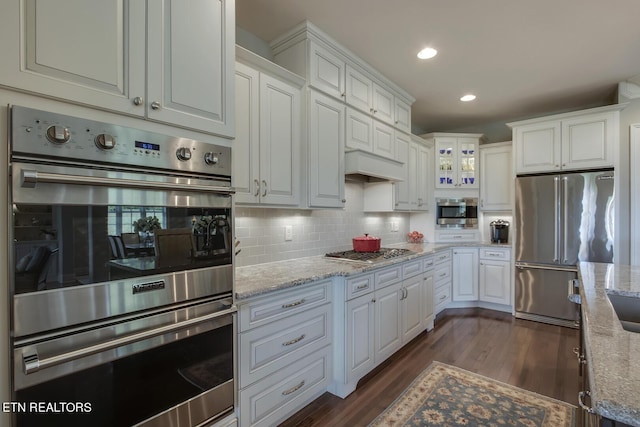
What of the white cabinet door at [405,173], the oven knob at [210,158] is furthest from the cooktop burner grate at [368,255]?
the oven knob at [210,158]

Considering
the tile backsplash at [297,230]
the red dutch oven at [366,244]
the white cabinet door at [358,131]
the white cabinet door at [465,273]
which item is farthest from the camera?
the white cabinet door at [465,273]

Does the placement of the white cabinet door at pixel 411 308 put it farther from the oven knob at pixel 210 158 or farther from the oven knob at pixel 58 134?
the oven knob at pixel 58 134

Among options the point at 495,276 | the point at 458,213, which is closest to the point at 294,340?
the point at 495,276

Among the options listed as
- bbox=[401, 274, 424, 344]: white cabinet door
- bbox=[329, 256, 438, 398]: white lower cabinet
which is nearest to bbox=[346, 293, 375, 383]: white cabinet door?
bbox=[329, 256, 438, 398]: white lower cabinet

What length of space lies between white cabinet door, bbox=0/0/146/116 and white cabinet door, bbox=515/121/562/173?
4.17 meters

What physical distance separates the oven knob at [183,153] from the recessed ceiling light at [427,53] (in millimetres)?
2293

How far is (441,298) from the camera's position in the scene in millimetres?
3846

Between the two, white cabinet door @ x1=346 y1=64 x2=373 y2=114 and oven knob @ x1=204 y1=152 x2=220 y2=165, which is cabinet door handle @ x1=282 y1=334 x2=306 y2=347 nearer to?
oven knob @ x1=204 y1=152 x2=220 y2=165

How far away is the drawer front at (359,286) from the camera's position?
214 cm

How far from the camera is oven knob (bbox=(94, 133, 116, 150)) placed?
107 cm

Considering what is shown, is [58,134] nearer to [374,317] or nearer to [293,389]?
[293,389]

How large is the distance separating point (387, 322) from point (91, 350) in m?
2.09

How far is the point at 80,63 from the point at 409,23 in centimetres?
215

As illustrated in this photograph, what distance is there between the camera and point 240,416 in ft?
5.08
